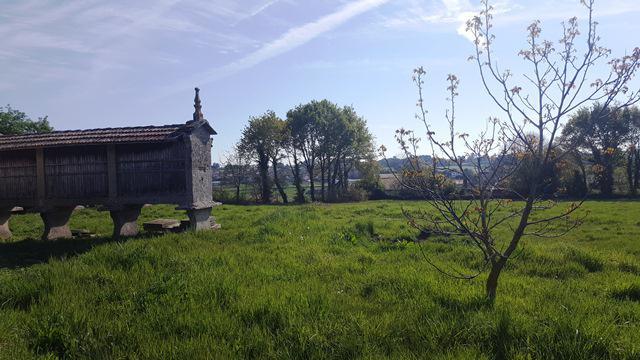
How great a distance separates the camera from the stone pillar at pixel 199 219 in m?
13.6

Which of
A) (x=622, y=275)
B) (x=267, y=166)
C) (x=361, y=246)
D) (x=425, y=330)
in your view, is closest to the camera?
(x=425, y=330)

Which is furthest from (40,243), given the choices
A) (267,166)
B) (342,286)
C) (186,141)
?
→ (267,166)

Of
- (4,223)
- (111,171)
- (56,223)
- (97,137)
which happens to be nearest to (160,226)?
(111,171)

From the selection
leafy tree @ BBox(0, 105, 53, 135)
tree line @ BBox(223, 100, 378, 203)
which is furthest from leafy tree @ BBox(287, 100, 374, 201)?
leafy tree @ BBox(0, 105, 53, 135)

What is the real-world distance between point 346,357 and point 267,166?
132 ft

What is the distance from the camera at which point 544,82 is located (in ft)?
18.1

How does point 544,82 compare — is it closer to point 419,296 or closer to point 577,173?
point 419,296

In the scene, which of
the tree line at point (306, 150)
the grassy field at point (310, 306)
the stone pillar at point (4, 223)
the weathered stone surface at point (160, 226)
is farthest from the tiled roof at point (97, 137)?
the tree line at point (306, 150)

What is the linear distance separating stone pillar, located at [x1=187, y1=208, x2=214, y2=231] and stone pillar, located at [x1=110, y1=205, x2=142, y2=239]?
209 cm

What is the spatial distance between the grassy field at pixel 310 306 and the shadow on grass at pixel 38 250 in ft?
1.31

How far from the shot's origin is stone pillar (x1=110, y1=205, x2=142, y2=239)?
14012 mm

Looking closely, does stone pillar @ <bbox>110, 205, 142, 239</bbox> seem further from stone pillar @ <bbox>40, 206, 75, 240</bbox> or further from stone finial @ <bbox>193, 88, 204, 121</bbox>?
stone finial @ <bbox>193, 88, 204, 121</bbox>

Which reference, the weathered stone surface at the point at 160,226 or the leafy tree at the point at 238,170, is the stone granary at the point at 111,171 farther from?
the leafy tree at the point at 238,170

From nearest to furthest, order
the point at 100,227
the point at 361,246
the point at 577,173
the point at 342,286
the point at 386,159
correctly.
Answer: the point at 386,159, the point at 342,286, the point at 361,246, the point at 100,227, the point at 577,173
